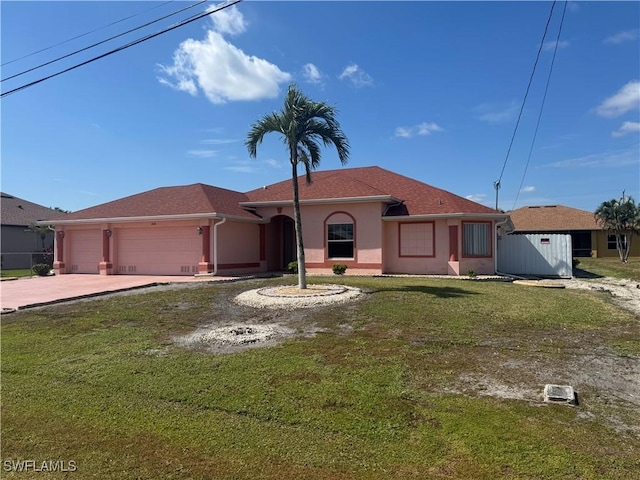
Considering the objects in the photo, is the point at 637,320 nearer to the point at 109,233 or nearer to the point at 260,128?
the point at 260,128

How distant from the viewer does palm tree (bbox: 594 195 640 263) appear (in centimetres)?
3356

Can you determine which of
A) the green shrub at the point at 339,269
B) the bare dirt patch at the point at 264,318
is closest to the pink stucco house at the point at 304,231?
the green shrub at the point at 339,269

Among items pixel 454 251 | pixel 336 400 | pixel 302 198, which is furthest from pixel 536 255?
pixel 336 400

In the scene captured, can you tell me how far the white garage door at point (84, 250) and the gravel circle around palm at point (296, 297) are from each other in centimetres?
1358

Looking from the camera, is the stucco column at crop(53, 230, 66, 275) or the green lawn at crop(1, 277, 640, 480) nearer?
the green lawn at crop(1, 277, 640, 480)

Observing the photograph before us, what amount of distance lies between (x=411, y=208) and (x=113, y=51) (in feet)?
46.9

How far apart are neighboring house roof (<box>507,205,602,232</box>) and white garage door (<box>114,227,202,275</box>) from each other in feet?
97.7

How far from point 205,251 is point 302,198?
530cm

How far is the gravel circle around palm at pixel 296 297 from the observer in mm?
11383

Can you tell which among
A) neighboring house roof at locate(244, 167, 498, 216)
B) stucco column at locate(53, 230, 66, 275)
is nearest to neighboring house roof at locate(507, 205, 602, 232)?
neighboring house roof at locate(244, 167, 498, 216)

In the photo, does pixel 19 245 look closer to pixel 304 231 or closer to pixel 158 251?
pixel 158 251

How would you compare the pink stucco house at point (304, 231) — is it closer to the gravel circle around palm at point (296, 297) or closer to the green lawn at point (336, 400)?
the gravel circle around palm at point (296, 297)

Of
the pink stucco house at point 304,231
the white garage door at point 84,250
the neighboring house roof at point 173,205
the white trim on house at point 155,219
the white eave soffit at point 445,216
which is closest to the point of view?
the white eave soffit at point 445,216

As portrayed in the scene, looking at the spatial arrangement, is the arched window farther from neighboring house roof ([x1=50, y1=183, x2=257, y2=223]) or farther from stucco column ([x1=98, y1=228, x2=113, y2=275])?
stucco column ([x1=98, y1=228, x2=113, y2=275])
